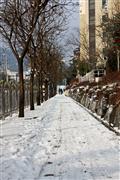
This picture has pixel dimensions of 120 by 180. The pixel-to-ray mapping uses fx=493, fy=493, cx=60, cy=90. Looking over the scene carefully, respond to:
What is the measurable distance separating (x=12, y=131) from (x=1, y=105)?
7.64 metres

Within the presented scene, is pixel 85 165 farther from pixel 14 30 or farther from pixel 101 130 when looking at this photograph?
pixel 14 30

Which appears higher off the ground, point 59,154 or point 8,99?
point 8,99

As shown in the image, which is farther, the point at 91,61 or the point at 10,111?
the point at 91,61

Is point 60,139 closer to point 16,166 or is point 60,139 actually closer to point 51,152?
point 51,152

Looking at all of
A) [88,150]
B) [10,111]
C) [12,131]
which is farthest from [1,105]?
[88,150]

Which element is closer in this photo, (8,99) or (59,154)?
(59,154)

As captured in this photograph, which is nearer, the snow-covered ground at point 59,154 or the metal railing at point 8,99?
the snow-covered ground at point 59,154

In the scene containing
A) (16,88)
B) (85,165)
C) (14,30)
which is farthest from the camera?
(16,88)

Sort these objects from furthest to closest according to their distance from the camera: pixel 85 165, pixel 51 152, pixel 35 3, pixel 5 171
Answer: pixel 35 3 < pixel 51 152 < pixel 85 165 < pixel 5 171

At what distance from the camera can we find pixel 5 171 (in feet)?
30.9

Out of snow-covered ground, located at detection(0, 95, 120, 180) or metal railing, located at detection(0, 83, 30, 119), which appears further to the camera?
metal railing, located at detection(0, 83, 30, 119)

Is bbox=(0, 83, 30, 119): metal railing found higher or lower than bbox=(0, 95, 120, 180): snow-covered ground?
higher

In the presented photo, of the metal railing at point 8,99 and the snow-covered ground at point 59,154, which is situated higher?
the metal railing at point 8,99

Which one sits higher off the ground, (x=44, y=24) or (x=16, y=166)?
(x=44, y=24)
